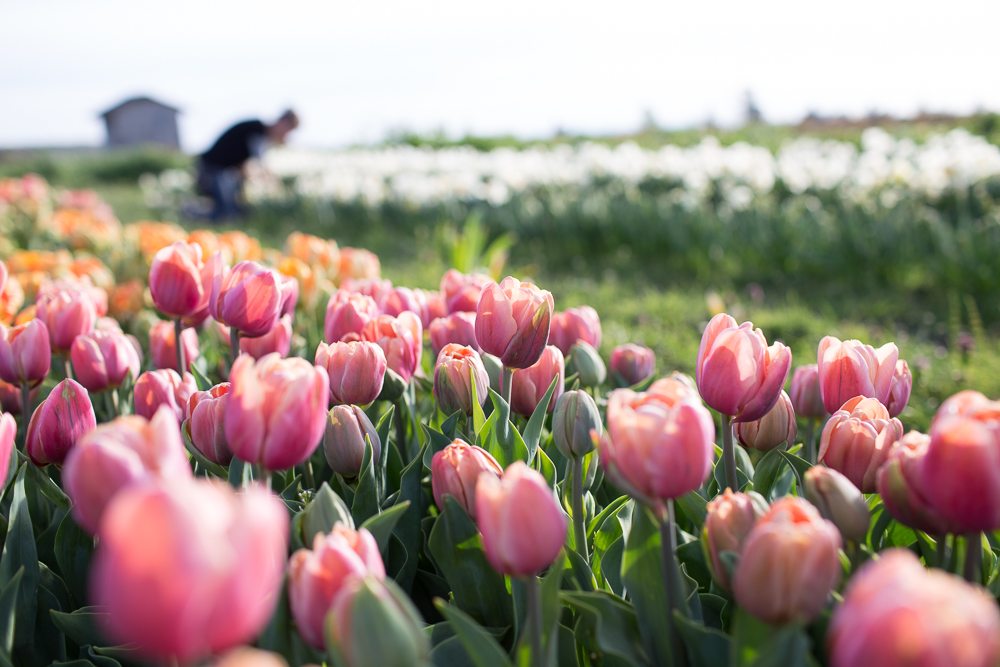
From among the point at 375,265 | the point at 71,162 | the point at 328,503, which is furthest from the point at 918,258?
the point at 71,162

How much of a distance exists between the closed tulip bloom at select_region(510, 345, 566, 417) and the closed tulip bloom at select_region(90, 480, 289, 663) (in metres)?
0.88

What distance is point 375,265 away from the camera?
8.95 feet

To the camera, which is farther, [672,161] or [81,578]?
[672,161]

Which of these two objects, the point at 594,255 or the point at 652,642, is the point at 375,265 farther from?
the point at 594,255

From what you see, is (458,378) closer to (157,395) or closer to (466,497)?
(466,497)

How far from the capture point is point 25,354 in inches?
55.4

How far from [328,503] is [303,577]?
197 millimetres

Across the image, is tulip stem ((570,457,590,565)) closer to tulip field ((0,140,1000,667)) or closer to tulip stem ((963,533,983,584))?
tulip field ((0,140,1000,667))

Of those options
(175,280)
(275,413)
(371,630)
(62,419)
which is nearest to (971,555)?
(371,630)

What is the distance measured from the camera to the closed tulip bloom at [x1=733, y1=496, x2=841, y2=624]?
0.73m

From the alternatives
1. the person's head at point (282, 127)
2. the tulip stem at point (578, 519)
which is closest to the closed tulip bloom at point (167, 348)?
the tulip stem at point (578, 519)

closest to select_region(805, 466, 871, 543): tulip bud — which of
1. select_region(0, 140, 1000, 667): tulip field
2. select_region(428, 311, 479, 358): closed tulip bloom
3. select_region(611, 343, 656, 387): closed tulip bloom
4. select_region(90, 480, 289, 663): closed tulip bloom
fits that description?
select_region(0, 140, 1000, 667): tulip field

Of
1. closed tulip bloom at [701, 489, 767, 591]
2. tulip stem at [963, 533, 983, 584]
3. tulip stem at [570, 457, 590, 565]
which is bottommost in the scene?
tulip stem at [570, 457, 590, 565]

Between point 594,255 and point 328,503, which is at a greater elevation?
point 328,503
